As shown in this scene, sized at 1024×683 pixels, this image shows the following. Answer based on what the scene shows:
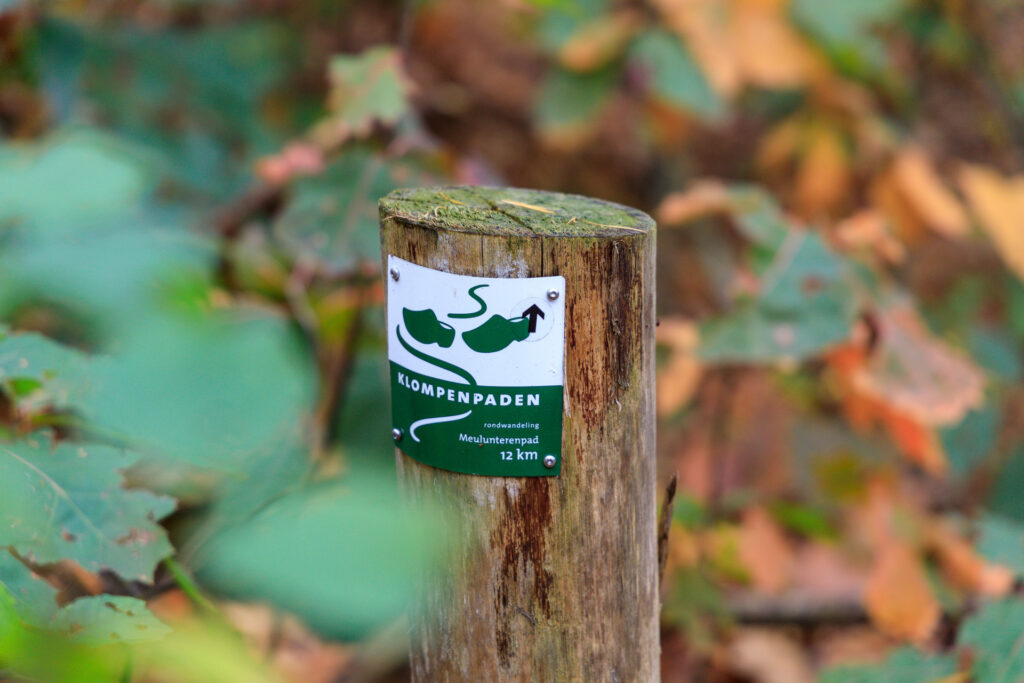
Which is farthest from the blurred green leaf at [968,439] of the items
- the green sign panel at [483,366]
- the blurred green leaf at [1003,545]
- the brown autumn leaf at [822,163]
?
the green sign panel at [483,366]

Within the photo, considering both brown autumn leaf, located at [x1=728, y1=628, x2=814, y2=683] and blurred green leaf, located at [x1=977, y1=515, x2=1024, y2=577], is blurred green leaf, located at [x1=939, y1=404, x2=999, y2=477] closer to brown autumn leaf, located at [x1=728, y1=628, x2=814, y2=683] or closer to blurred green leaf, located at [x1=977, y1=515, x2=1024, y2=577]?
brown autumn leaf, located at [x1=728, y1=628, x2=814, y2=683]

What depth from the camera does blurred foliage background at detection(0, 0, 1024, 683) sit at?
1.58 ft

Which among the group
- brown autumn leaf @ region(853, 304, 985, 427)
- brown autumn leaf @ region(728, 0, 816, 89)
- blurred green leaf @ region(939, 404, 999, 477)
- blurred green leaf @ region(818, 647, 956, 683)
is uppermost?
brown autumn leaf @ region(728, 0, 816, 89)

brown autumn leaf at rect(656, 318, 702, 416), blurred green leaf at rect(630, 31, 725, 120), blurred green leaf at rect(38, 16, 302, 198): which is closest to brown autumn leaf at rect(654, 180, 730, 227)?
brown autumn leaf at rect(656, 318, 702, 416)

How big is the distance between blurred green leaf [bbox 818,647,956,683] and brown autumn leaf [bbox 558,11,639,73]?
5.90 feet

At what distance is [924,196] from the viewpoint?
2709mm

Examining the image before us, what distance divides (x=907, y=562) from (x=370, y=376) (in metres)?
1.49

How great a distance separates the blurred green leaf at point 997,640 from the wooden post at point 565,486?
748 mm

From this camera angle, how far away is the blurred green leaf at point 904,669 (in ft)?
5.26

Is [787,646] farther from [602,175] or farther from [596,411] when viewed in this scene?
[596,411]

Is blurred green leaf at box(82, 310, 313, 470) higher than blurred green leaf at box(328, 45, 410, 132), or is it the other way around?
blurred green leaf at box(328, 45, 410, 132)

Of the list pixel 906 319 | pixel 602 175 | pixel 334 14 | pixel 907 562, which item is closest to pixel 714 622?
pixel 907 562

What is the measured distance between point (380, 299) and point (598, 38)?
3.58ft

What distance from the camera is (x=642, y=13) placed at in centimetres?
271
